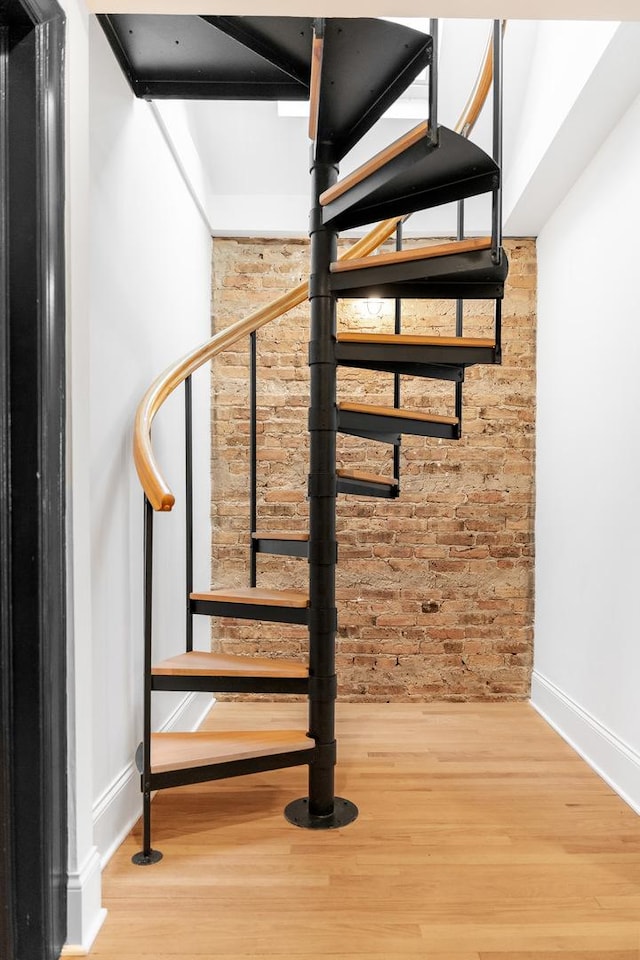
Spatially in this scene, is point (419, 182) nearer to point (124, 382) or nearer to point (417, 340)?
point (417, 340)

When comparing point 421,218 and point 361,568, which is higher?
point 421,218

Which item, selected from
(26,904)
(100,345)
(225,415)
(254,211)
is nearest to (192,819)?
(26,904)

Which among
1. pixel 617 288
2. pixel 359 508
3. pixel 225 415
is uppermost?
pixel 617 288

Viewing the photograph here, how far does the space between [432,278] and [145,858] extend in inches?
80.1

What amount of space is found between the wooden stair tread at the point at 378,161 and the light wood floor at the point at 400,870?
6.94 ft

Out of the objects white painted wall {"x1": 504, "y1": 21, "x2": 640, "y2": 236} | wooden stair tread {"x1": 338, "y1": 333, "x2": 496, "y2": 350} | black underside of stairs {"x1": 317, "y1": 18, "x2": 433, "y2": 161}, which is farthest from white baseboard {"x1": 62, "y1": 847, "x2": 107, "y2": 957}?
white painted wall {"x1": 504, "y1": 21, "x2": 640, "y2": 236}

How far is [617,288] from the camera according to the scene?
2.68 meters

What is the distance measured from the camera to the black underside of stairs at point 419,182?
2.01 m

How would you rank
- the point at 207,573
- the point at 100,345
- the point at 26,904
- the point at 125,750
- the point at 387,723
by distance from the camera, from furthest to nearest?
1. the point at 207,573
2. the point at 387,723
3. the point at 125,750
4. the point at 100,345
5. the point at 26,904

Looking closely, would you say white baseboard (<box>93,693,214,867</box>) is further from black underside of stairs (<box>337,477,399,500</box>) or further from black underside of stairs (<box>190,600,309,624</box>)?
black underside of stairs (<box>337,477,399,500</box>)

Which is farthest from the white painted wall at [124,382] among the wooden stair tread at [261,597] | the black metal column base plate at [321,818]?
the black metal column base plate at [321,818]

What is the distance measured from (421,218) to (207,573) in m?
2.26

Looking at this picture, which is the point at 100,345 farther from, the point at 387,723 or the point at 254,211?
the point at 387,723

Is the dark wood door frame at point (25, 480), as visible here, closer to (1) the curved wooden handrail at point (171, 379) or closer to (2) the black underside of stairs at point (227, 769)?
(1) the curved wooden handrail at point (171, 379)
